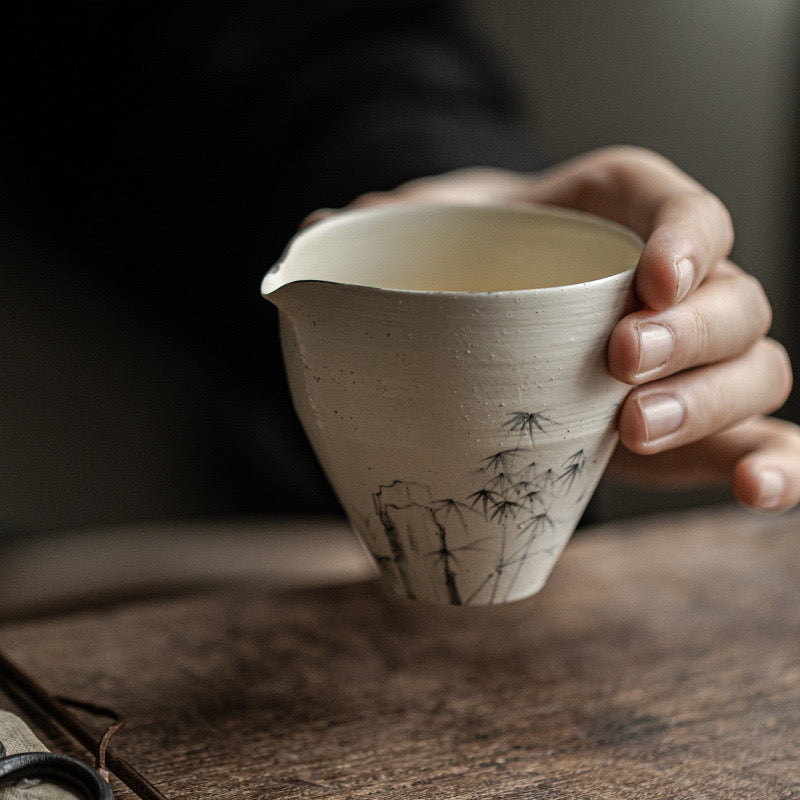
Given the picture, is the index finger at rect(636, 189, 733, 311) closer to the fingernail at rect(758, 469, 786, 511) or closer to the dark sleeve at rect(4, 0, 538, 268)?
the fingernail at rect(758, 469, 786, 511)

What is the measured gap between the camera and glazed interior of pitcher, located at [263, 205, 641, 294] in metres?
0.48

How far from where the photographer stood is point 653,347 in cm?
41

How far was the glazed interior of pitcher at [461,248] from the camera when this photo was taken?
0.48 meters

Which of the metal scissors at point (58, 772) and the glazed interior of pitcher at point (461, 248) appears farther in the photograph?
the glazed interior of pitcher at point (461, 248)

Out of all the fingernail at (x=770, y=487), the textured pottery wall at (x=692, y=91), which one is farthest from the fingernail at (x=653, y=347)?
the textured pottery wall at (x=692, y=91)

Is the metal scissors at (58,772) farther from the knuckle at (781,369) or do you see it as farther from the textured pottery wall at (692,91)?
the textured pottery wall at (692,91)

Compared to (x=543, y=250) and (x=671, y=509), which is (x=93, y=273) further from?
(x=671, y=509)

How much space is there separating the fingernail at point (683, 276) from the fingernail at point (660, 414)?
57 millimetres

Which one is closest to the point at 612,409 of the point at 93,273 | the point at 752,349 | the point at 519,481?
the point at 519,481

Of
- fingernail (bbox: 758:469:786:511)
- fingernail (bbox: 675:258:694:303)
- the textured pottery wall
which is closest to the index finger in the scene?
fingernail (bbox: 675:258:694:303)

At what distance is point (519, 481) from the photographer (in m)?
0.42

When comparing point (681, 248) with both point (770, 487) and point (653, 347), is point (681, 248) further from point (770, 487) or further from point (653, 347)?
point (770, 487)

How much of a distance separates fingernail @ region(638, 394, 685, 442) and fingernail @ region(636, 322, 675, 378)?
0.03m

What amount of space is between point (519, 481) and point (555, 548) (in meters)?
0.08
